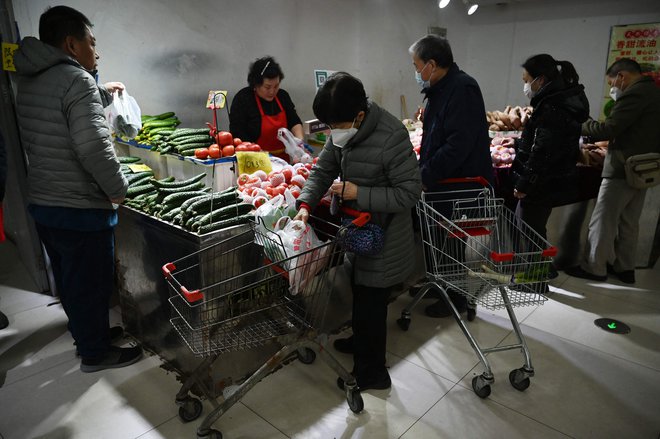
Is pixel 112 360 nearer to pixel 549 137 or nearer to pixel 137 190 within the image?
pixel 137 190

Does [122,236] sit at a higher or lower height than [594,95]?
lower

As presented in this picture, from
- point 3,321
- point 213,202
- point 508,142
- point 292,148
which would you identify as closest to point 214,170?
point 213,202

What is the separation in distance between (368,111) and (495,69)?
22.6 ft

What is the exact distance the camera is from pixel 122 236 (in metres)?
3.05

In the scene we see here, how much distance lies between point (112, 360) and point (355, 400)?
1.58 m

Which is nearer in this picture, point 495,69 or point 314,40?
point 314,40

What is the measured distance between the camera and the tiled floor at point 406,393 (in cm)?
238

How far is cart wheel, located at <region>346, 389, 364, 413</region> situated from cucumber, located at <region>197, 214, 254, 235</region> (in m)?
1.10

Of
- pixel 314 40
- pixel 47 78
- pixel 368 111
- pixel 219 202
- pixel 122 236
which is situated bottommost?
pixel 122 236

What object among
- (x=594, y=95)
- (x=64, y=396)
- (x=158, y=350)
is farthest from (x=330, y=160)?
(x=594, y=95)

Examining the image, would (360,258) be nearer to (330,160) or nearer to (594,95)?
(330,160)

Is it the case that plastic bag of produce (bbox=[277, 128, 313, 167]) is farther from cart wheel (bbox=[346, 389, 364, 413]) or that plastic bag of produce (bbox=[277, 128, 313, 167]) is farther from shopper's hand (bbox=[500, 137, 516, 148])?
shopper's hand (bbox=[500, 137, 516, 148])

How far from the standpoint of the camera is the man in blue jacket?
9.45 ft

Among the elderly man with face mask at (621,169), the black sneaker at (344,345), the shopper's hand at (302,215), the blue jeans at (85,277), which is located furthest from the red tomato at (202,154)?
the elderly man with face mask at (621,169)
